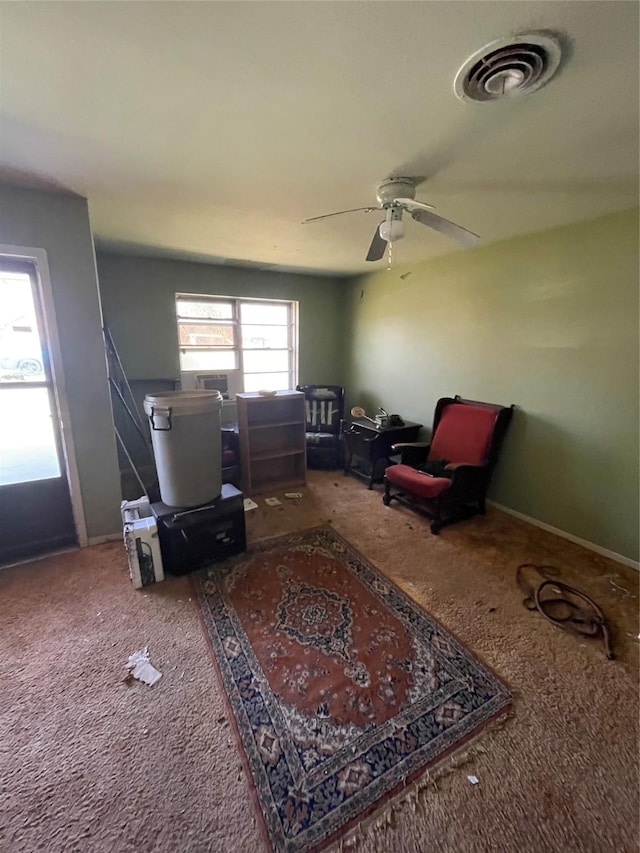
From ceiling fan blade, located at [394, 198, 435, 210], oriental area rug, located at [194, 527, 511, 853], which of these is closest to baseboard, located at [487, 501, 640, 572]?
oriental area rug, located at [194, 527, 511, 853]

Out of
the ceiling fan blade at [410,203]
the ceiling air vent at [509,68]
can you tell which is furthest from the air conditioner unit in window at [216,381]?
the ceiling air vent at [509,68]

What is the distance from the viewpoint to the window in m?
4.05

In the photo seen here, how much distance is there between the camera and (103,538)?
2.59 meters

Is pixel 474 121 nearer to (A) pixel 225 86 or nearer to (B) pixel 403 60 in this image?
(B) pixel 403 60

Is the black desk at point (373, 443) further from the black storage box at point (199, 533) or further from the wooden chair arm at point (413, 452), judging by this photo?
the black storage box at point (199, 533)

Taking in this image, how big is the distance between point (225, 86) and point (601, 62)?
1234mm

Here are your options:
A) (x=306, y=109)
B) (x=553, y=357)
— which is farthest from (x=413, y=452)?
(x=306, y=109)

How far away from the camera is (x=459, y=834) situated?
3.42 ft

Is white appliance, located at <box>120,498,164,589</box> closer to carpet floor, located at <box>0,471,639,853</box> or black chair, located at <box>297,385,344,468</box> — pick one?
carpet floor, located at <box>0,471,639,853</box>

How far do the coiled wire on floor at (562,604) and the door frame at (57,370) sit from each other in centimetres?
309

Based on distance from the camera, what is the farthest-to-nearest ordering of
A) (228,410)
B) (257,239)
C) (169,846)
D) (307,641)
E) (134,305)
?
(228,410) → (134,305) → (257,239) → (307,641) → (169,846)

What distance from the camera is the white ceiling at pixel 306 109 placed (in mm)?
936

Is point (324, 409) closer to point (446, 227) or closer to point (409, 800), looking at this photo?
point (446, 227)

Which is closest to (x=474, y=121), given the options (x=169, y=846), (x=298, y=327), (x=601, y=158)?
(x=601, y=158)
